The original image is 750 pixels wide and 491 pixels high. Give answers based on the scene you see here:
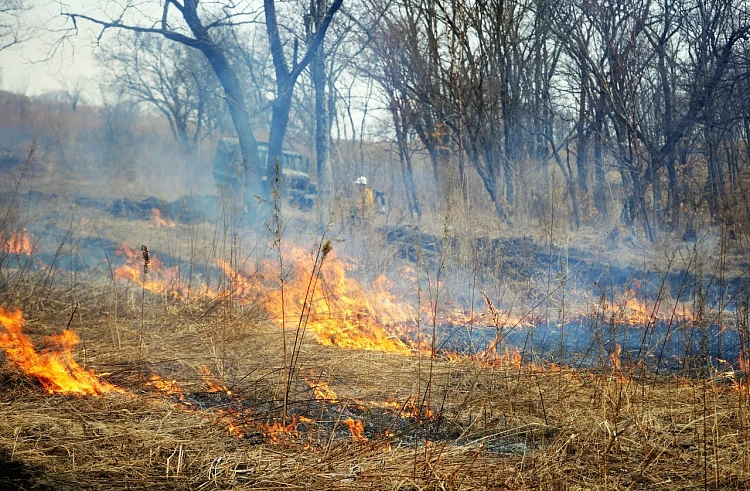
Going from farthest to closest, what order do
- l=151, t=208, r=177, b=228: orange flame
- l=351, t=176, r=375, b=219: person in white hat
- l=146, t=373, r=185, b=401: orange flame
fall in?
l=151, t=208, r=177, b=228: orange flame → l=351, t=176, r=375, b=219: person in white hat → l=146, t=373, r=185, b=401: orange flame

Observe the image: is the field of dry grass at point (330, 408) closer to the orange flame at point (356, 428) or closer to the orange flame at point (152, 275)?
the orange flame at point (356, 428)

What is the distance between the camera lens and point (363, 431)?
10.2 feet

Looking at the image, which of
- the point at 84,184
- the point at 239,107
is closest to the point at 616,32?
the point at 239,107

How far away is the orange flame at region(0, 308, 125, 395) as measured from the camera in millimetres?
3494

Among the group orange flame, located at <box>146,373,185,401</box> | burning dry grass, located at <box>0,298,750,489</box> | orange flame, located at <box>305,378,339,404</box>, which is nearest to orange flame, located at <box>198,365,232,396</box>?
burning dry grass, located at <box>0,298,750,489</box>

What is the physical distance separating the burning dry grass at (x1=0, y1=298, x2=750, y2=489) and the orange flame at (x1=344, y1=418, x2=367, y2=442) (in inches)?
0.4

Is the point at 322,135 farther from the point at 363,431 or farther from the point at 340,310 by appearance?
the point at 363,431

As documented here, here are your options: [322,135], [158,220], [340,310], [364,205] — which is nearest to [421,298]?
[340,310]

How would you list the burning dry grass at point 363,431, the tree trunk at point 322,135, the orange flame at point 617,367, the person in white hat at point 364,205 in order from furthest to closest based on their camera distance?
the tree trunk at point 322,135, the person in white hat at point 364,205, the orange flame at point 617,367, the burning dry grass at point 363,431

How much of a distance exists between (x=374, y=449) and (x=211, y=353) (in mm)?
2231

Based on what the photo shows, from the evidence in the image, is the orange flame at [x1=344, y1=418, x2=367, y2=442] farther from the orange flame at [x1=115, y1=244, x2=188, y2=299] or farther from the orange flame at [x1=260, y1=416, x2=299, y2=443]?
the orange flame at [x1=115, y1=244, x2=188, y2=299]

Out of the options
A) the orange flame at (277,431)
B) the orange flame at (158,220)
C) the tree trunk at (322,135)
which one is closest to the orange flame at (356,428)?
the orange flame at (277,431)

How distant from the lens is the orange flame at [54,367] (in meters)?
3.49

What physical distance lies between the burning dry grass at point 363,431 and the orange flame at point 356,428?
0.03ft
